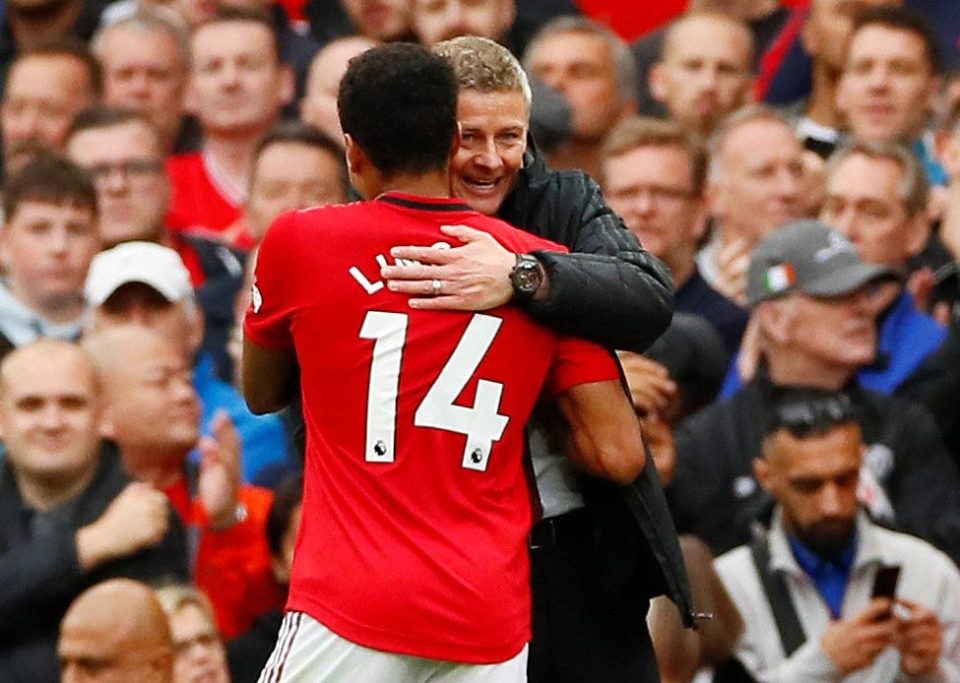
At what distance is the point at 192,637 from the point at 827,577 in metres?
1.83

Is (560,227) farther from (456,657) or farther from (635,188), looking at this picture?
(635,188)

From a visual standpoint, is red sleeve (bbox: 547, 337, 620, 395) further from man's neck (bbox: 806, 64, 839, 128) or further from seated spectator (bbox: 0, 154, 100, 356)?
man's neck (bbox: 806, 64, 839, 128)

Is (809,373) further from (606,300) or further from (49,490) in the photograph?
(606,300)

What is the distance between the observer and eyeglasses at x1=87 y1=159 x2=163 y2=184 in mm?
9336

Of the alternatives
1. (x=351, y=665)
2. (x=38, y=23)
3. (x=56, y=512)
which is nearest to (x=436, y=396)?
(x=351, y=665)

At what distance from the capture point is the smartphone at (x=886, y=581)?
7.29 metres

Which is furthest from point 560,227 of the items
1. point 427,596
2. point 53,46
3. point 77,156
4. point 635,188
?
point 53,46

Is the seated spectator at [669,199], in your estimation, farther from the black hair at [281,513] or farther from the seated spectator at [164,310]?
the black hair at [281,513]

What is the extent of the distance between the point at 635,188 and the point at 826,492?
1850mm

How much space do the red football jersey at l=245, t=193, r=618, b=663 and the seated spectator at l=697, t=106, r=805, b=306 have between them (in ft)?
15.0

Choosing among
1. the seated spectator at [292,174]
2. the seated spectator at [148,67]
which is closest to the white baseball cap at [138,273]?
the seated spectator at [292,174]

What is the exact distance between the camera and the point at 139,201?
9.33m

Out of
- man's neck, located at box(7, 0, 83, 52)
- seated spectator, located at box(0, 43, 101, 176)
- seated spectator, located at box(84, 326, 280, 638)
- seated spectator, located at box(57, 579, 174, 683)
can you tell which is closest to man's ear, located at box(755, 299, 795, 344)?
seated spectator, located at box(84, 326, 280, 638)

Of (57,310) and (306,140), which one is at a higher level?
(306,140)
